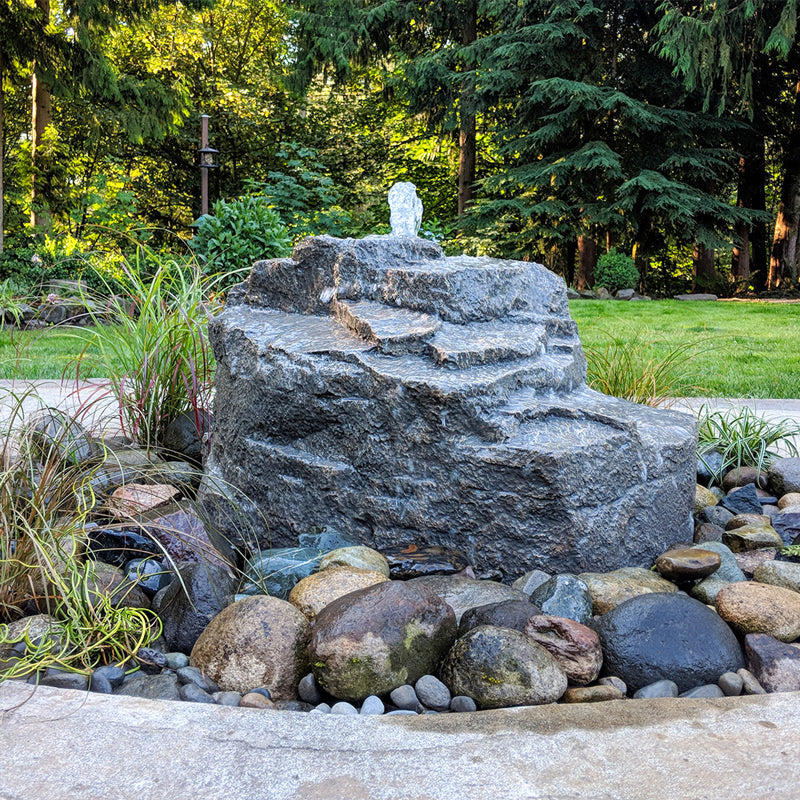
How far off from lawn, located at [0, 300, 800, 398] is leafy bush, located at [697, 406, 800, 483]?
559mm

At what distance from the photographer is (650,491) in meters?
2.62

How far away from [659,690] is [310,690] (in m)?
0.82

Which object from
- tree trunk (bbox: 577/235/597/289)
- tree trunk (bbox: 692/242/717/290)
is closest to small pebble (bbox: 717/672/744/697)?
tree trunk (bbox: 577/235/597/289)

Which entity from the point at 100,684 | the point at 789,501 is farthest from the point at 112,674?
the point at 789,501

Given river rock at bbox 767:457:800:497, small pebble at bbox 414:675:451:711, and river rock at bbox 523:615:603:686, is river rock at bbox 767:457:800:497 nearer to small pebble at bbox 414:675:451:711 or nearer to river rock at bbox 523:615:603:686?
river rock at bbox 523:615:603:686

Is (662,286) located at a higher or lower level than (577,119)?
lower

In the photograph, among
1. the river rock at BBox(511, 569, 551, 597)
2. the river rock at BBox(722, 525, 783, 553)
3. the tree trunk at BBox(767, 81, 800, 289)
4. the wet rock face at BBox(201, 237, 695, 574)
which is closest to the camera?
the river rock at BBox(511, 569, 551, 597)

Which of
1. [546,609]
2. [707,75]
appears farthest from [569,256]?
[546,609]

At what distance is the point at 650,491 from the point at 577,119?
14260 mm

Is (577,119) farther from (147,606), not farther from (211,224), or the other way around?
(147,606)

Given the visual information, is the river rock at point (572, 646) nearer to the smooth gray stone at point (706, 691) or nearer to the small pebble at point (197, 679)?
the smooth gray stone at point (706, 691)

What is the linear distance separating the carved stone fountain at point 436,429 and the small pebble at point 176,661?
0.71 metres

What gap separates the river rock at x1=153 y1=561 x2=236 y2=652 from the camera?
82.4 inches

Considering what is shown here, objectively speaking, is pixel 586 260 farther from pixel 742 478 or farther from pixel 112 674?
pixel 112 674
